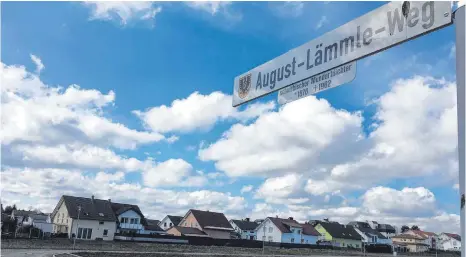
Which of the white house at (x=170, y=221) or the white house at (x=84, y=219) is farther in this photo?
the white house at (x=170, y=221)

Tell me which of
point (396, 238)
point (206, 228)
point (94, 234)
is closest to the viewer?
point (94, 234)

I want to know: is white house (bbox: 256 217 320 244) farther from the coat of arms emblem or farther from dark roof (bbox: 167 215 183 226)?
the coat of arms emblem

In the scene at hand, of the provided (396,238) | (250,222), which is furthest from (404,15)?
(396,238)

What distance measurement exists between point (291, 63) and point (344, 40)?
799 millimetres

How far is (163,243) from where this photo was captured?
53188 millimetres

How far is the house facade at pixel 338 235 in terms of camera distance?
9556cm

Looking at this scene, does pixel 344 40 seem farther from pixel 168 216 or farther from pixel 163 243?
pixel 168 216

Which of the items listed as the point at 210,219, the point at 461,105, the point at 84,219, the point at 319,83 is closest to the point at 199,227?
the point at 210,219

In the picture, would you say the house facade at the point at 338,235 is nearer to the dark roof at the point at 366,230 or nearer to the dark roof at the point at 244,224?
the dark roof at the point at 366,230

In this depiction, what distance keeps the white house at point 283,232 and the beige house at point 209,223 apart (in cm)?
742

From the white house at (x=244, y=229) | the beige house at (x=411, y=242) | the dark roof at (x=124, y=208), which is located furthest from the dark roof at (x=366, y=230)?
the dark roof at (x=124, y=208)

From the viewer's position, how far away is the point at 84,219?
57469 millimetres

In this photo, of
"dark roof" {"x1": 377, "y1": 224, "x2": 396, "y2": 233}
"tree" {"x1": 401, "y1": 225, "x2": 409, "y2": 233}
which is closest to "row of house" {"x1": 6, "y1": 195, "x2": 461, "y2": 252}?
"dark roof" {"x1": 377, "y1": 224, "x2": 396, "y2": 233}

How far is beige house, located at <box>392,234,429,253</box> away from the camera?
109m
